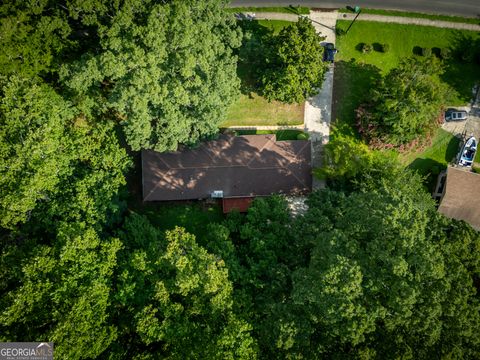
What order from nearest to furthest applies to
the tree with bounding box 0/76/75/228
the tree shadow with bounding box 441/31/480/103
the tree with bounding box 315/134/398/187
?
the tree with bounding box 0/76/75/228 → the tree with bounding box 315/134/398/187 → the tree shadow with bounding box 441/31/480/103

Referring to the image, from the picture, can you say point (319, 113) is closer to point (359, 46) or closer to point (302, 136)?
point (302, 136)

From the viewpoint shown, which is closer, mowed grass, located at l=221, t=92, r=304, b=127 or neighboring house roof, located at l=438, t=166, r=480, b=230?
neighboring house roof, located at l=438, t=166, r=480, b=230

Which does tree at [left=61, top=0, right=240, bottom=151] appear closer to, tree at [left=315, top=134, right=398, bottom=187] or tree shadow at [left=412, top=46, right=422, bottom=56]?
tree at [left=315, top=134, right=398, bottom=187]

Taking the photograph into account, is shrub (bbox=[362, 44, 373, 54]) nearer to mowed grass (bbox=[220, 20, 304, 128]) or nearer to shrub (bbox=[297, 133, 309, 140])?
mowed grass (bbox=[220, 20, 304, 128])

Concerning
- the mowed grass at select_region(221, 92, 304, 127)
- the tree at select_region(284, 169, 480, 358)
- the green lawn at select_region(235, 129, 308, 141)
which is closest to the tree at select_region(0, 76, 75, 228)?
the mowed grass at select_region(221, 92, 304, 127)

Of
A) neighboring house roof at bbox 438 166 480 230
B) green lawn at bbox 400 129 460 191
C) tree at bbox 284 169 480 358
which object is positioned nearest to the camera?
tree at bbox 284 169 480 358

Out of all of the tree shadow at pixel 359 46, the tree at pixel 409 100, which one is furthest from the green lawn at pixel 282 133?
the tree shadow at pixel 359 46

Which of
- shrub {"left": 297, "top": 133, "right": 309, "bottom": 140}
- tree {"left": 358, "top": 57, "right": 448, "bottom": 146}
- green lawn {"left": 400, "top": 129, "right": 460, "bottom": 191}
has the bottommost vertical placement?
green lawn {"left": 400, "top": 129, "right": 460, "bottom": 191}

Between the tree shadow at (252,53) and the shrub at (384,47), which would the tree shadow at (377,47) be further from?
the tree shadow at (252,53)

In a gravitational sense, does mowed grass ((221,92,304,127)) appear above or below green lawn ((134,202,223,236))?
above

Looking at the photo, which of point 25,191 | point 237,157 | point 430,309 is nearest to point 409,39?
point 237,157
